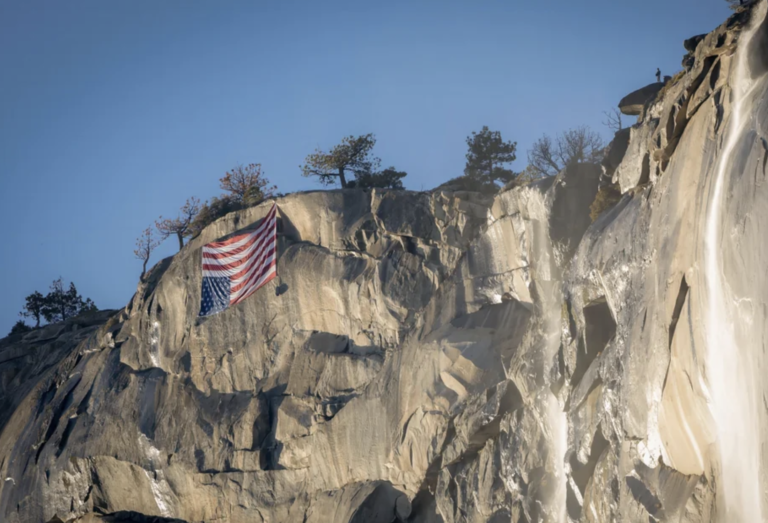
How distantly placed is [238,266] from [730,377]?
29.2m

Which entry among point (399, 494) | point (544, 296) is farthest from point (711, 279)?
point (399, 494)

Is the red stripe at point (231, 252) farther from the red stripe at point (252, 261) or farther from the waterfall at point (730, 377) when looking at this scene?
the waterfall at point (730, 377)

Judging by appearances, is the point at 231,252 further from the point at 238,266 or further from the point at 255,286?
the point at 255,286

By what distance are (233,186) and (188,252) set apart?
791 cm

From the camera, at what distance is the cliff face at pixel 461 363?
21031 mm

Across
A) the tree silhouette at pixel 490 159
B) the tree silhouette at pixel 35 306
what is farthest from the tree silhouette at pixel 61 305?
the tree silhouette at pixel 490 159

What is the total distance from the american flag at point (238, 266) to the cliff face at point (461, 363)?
0.63m

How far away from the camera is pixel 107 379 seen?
48344mm

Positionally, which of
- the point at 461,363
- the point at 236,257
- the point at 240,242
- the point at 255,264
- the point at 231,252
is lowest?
the point at 461,363

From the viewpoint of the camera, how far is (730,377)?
19609 millimetres

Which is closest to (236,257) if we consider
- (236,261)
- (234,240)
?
(236,261)

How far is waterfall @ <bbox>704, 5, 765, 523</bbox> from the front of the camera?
61.0ft

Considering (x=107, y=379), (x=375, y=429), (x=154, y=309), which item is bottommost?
(x=375, y=429)

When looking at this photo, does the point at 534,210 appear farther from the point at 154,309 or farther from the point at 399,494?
the point at 154,309
